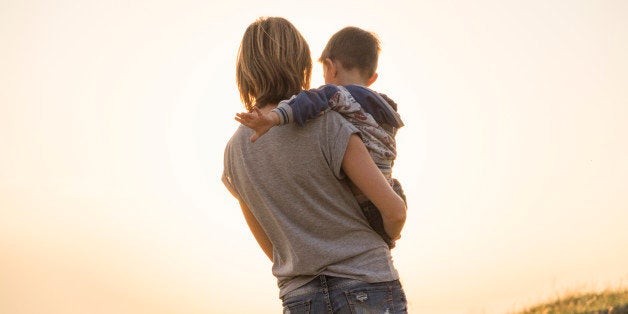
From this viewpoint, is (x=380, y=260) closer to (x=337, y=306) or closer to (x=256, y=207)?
(x=337, y=306)

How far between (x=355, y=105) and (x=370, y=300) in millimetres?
769

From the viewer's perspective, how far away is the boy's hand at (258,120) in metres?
3.03

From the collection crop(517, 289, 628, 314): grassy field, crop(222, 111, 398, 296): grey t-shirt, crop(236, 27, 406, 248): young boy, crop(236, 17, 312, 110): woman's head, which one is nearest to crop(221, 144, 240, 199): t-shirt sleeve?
crop(222, 111, 398, 296): grey t-shirt

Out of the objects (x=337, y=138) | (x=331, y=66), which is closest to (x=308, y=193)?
(x=337, y=138)

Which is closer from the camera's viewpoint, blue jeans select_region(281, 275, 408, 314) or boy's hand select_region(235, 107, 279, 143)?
boy's hand select_region(235, 107, 279, 143)

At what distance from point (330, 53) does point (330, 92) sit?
47 cm

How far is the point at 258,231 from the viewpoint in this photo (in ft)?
12.3

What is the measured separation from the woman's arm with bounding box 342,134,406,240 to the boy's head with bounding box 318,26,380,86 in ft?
1.80

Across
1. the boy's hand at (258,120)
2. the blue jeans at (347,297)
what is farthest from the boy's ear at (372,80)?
the blue jeans at (347,297)

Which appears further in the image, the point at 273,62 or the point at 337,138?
the point at 273,62

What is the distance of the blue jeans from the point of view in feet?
10.4

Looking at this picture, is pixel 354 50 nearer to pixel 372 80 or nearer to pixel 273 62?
pixel 372 80

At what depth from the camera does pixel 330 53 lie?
369 centimetres

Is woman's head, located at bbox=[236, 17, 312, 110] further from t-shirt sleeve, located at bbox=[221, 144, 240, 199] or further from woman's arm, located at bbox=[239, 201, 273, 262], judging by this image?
woman's arm, located at bbox=[239, 201, 273, 262]
